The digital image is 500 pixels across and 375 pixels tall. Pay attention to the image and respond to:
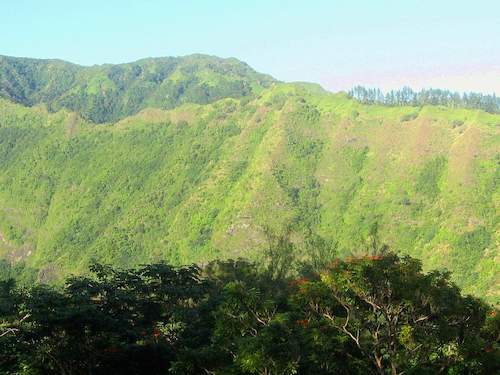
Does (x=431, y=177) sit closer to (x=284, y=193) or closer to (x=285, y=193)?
(x=285, y=193)

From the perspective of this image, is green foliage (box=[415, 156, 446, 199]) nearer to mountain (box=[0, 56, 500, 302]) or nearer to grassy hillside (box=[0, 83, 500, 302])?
mountain (box=[0, 56, 500, 302])

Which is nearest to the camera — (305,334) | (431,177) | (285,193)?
→ (305,334)

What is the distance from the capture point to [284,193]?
157 m

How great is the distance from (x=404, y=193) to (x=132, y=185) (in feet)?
273

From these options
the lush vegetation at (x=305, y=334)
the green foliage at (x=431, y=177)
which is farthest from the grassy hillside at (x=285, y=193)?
the lush vegetation at (x=305, y=334)

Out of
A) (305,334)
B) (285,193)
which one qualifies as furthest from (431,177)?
(305,334)

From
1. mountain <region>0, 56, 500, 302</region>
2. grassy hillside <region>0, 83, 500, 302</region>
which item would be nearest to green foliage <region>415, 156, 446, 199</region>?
mountain <region>0, 56, 500, 302</region>

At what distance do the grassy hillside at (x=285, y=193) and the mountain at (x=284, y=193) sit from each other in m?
0.37

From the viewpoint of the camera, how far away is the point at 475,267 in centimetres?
11856

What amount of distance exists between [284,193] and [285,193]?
0.26 meters

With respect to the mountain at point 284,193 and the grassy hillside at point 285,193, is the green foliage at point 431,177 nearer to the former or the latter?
the mountain at point 284,193

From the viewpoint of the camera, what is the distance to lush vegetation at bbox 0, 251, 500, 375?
23375 mm

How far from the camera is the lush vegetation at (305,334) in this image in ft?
76.7

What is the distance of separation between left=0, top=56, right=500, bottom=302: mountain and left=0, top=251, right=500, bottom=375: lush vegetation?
88.4 meters
